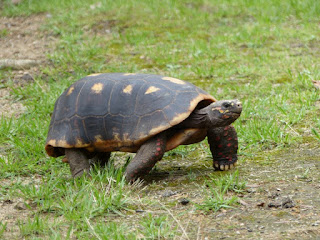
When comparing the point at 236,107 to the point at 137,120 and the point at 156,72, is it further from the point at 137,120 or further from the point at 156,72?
the point at 156,72

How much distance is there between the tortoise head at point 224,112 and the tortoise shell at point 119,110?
0.50 ft

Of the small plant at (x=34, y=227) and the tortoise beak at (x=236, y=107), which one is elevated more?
the tortoise beak at (x=236, y=107)

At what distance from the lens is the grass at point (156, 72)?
3.90 metres

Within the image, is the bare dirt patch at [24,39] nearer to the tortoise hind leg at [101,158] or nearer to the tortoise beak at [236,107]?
the tortoise hind leg at [101,158]

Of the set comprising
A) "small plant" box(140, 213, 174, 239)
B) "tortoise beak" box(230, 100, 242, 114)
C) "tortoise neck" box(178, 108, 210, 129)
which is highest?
"tortoise beak" box(230, 100, 242, 114)

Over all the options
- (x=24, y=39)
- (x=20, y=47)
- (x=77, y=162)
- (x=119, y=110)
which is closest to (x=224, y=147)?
(x=119, y=110)

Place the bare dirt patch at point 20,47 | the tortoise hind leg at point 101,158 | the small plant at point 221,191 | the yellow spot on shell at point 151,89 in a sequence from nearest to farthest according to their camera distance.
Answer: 1. the small plant at point 221,191
2. the yellow spot on shell at point 151,89
3. the tortoise hind leg at point 101,158
4. the bare dirt patch at point 20,47

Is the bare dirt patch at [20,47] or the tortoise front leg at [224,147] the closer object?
the tortoise front leg at [224,147]

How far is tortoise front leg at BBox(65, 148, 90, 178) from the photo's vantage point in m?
4.88

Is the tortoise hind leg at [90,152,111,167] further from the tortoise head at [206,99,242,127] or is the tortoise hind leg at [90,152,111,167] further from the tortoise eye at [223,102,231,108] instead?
the tortoise eye at [223,102,231,108]

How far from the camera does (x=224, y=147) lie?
4.86 meters

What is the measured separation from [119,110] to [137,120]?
7.9 inches

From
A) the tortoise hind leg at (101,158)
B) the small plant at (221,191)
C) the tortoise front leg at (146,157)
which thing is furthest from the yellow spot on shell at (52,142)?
the small plant at (221,191)

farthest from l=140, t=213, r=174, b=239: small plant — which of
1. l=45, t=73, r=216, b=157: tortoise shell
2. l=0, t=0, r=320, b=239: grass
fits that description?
l=45, t=73, r=216, b=157: tortoise shell
